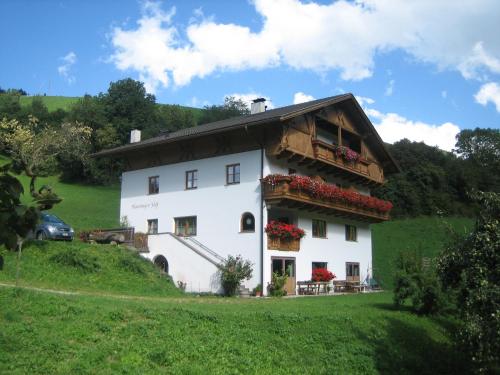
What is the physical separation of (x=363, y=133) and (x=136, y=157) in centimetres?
1435

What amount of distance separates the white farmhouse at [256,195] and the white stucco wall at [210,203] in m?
0.05

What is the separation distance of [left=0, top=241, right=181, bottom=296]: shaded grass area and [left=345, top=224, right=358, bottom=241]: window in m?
13.5

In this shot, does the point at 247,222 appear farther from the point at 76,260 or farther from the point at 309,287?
the point at 76,260

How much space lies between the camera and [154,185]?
99.5ft

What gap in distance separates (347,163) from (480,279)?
827 inches

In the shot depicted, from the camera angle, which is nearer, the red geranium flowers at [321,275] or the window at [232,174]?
the window at [232,174]

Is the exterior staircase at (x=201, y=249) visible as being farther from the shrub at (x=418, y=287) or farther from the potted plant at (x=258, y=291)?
the shrub at (x=418, y=287)

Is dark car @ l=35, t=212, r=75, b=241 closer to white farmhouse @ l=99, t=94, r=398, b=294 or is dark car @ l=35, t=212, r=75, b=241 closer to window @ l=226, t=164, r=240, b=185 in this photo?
white farmhouse @ l=99, t=94, r=398, b=294

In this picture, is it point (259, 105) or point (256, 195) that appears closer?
point (256, 195)

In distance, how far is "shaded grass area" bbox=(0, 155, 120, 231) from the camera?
40.8 metres

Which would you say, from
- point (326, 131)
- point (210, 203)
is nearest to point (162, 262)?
point (210, 203)

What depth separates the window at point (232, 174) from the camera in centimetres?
2647

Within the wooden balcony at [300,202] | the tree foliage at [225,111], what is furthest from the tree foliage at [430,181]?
the wooden balcony at [300,202]

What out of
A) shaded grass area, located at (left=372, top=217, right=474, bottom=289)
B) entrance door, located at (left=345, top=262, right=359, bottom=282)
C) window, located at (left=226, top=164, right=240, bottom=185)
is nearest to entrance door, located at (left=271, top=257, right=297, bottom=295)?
window, located at (left=226, top=164, right=240, bottom=185)
